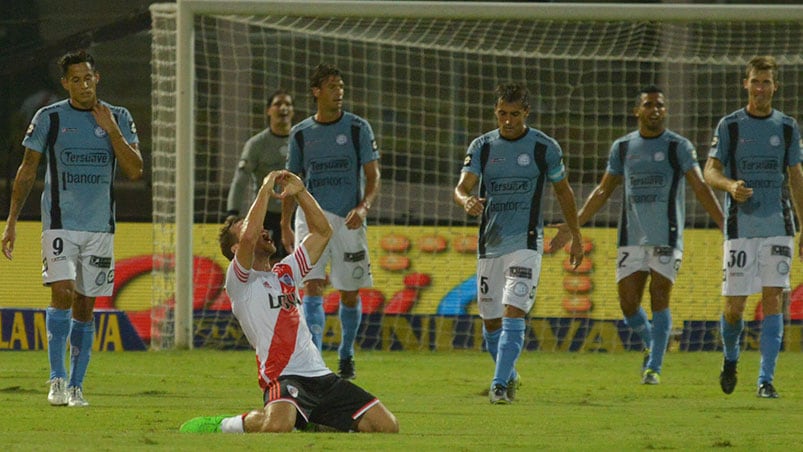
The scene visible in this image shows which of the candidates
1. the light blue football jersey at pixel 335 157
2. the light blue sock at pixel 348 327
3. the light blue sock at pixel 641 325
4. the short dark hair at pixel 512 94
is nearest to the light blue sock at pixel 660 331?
the light blue sock at pixel 641 325

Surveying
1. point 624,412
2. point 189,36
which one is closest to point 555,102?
point 189,36

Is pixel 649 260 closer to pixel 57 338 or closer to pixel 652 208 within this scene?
pixel 652 208

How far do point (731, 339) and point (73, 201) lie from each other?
4.27m

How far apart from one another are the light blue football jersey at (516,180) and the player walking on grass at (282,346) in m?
2.20

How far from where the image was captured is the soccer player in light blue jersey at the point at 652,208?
10.9 metres

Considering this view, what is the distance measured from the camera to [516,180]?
30.1ft

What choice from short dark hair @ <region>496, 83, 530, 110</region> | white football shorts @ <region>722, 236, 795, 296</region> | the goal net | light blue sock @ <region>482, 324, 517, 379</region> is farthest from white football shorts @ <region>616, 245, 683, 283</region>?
the goal net

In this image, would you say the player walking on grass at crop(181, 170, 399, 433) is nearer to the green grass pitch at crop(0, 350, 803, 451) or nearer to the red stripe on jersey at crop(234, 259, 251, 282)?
the red stripe on jersey at crop(234, 259, 251, 282)

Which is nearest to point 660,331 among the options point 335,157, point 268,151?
point 335,157

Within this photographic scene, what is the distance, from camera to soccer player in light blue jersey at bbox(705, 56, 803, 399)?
951cm

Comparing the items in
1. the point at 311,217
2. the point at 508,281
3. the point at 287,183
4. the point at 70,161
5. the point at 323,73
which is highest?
the point at 323,73

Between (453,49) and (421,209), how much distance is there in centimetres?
154

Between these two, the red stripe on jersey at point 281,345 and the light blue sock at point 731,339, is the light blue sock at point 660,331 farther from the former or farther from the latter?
the red stripe on jersey at point 281,345

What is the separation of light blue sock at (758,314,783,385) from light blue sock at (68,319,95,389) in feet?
13.8
